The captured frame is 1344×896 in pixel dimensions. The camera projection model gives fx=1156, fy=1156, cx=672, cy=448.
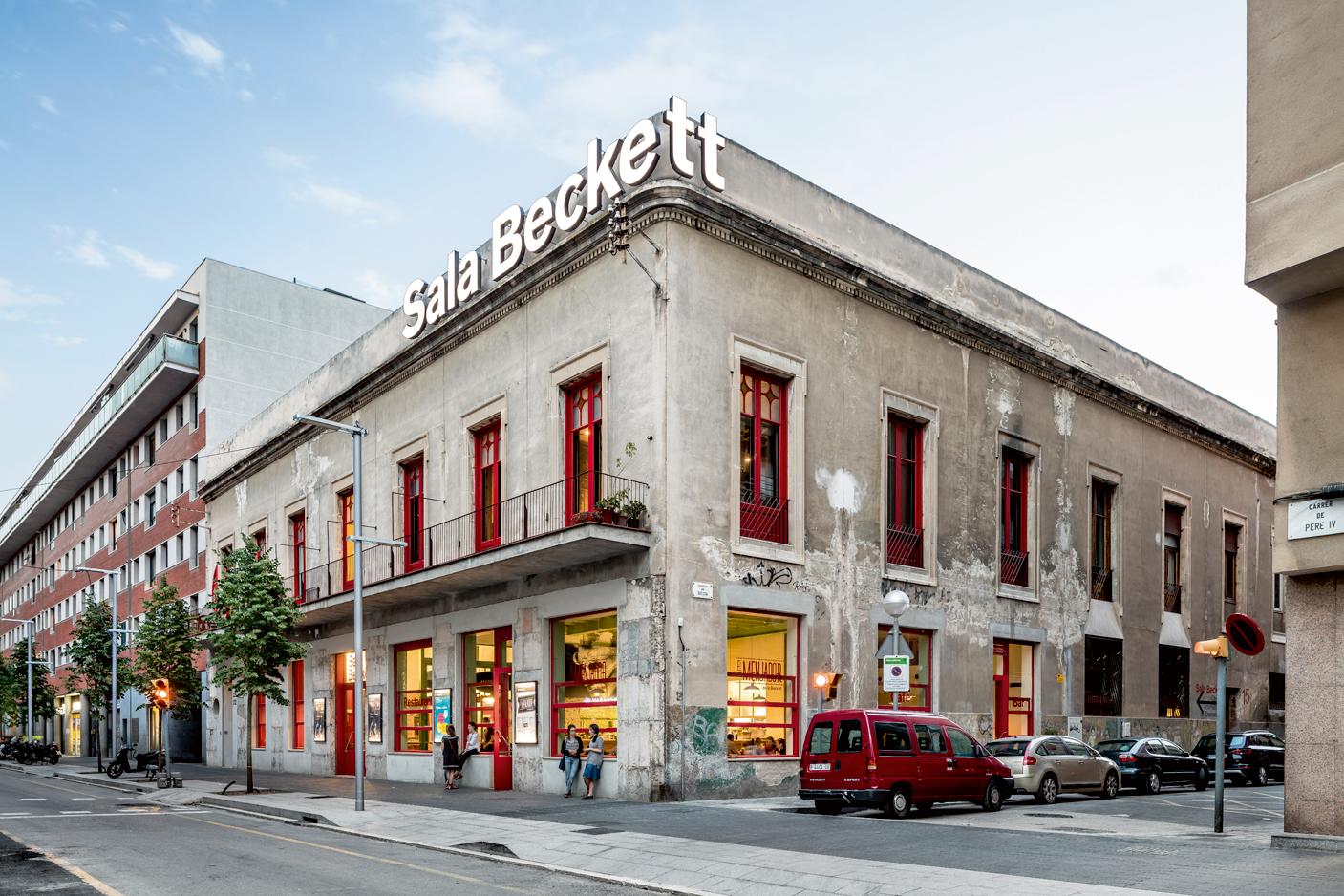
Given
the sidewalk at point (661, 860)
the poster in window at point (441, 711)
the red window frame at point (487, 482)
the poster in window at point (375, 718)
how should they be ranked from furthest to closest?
the poster in window at point (375, 718) → the poster in window at point (441, 711) → the red window frame at point (487, 482) → the sidewalk at point (661, 860)

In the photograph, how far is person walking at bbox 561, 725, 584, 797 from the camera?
73.8ft

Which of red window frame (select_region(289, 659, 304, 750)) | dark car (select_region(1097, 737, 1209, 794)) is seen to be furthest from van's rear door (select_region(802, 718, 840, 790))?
red window frame (select_region(289, 659, 304, 750))

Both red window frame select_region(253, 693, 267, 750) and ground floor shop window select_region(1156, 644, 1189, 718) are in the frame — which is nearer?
ground floor shop window select_region(1156, 644, 1189, 718)

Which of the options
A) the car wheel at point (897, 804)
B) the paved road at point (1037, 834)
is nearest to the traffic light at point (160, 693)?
the paved road at point (1037, 834)

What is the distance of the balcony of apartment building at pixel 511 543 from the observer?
21.7m

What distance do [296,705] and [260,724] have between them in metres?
3.82

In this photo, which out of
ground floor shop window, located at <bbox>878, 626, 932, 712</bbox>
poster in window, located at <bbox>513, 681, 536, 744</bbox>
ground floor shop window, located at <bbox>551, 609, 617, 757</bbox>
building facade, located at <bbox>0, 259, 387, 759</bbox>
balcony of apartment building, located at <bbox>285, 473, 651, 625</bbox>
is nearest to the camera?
balcony of apartment building, located at <bbox>285, 473, 651, 625</bbox>

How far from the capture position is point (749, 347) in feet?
77.3

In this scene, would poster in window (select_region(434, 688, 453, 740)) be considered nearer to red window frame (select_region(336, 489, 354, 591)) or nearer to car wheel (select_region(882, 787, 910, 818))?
red window frame (select_region(336, 489, 354, 591))

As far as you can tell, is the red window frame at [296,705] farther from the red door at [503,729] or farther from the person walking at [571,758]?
the person walking at [571,758]

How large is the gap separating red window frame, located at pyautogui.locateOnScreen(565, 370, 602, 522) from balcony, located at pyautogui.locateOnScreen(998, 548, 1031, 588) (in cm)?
1166

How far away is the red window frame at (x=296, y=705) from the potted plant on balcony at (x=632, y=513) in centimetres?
1973

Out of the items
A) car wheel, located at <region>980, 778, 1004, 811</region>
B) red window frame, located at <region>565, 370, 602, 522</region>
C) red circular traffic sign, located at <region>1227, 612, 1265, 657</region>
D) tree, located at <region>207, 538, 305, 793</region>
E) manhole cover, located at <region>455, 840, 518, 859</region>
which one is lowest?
car wheel, located at <region>980, 778, 1004, 811</region>

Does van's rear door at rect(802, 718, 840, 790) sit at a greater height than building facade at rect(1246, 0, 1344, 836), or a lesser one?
lesser
